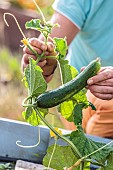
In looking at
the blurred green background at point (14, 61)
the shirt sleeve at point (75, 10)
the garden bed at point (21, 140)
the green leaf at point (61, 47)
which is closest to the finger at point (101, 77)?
the green leaf at point (61, 47)

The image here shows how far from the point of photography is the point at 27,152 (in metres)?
2.18

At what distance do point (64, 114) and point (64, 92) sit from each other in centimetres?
18

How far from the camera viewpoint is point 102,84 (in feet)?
5.63

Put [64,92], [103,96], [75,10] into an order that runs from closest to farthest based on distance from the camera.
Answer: [64,92], [103,96], [75,10]

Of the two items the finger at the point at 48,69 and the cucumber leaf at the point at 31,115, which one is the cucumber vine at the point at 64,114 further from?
the finger at the point at 48,69

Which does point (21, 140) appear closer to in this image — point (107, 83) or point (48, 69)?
point (48, 69)

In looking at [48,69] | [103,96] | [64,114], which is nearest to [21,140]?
[48,69]

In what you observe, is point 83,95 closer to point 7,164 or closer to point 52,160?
point 52,160

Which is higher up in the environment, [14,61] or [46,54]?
[14,61]

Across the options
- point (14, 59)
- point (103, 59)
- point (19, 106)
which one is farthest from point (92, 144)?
point (14, 59)

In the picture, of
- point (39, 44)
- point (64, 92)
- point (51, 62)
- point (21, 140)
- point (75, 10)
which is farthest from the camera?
point (75, 10)

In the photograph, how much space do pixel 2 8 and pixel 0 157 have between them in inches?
108

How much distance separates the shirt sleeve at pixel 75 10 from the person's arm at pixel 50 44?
0.05 feet

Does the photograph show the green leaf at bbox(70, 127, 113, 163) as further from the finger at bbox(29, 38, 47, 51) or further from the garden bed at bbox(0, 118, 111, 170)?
the garden bed at bbox(0, 118, 111, 170)
